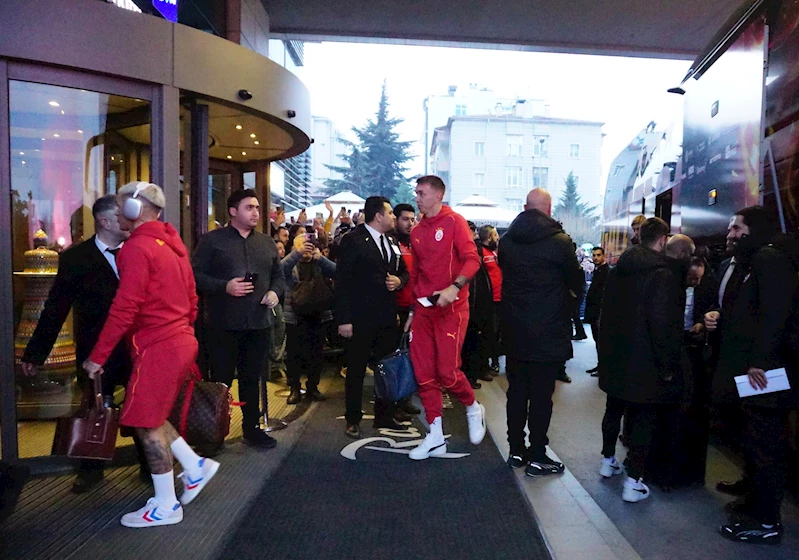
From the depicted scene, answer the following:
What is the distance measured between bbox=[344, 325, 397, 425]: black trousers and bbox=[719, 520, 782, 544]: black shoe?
9.46 ft

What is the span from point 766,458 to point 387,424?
3.06 metres

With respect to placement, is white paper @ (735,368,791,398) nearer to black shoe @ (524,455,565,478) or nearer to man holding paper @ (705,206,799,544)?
man holding paper @ (705,206,799,544)

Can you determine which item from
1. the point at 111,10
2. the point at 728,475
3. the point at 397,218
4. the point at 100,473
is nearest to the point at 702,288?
the point at 728,475

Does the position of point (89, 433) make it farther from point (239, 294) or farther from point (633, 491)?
point (633, 491)

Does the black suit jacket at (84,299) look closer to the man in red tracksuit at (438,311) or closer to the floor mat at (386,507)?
the floor mat at (386,507)

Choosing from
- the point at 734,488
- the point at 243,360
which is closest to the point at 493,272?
the point at 243,360

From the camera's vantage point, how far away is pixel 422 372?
→ 4566mm

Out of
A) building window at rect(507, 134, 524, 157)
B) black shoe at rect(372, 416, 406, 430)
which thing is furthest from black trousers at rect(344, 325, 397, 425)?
building window at rect(507, 134, 524, 157)

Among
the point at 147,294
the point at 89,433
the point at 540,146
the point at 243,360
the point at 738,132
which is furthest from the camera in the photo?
the point at 540,146

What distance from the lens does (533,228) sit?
425 cm

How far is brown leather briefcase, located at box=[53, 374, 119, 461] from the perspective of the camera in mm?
3307

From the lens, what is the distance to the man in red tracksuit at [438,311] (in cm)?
450

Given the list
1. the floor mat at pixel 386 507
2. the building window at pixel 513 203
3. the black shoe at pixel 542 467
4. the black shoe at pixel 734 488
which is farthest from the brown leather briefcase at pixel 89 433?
the building window at pixel 513 203

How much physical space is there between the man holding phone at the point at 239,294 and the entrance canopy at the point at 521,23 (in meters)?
6.35
